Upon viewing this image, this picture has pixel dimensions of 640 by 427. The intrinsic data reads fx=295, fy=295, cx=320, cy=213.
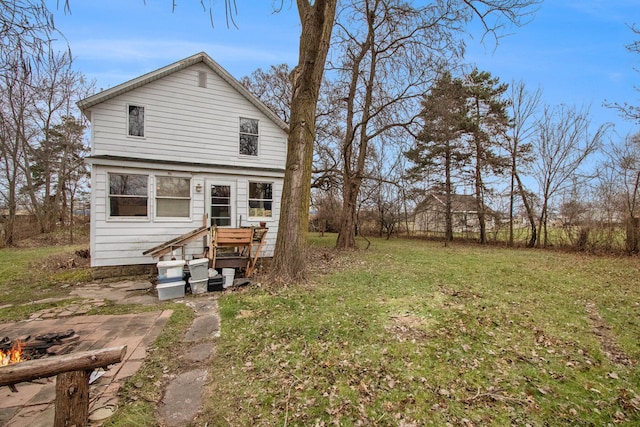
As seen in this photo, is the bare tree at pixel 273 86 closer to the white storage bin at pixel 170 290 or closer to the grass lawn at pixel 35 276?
the grass lawn at pixel 35 276

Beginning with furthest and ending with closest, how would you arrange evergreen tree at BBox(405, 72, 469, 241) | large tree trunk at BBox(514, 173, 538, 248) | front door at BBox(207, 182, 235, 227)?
1. large tree trunk at BBox(514, 173, 538, 248)
2. evergreen tree at BBox(405, 72, 469, 241)
3. front door at BBox(207, 182, 235, 227)

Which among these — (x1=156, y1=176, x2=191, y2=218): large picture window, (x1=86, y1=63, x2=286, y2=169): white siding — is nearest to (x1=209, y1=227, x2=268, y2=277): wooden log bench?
(x1=156, y1=176, x2=191, y2=218): large picture window

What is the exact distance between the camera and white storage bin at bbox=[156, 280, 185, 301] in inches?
237

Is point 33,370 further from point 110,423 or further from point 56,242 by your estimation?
point 56,242

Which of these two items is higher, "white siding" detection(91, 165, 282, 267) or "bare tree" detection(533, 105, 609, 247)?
"bare tree" detection(533, 105, 609, 247)

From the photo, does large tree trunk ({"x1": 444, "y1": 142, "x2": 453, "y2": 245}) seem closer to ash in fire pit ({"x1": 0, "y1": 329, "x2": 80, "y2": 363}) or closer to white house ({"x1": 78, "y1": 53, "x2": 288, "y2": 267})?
white house ({"x1": 78, "y1": 53, "x2": 288, "y2": 267})

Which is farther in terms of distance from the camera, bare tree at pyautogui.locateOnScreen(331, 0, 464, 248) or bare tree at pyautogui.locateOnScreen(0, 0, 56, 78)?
bare tree at pyautogui.locateOnScreen(331, 0, 464, 248)

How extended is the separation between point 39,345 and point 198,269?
305cm

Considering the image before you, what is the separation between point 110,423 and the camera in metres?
2.39

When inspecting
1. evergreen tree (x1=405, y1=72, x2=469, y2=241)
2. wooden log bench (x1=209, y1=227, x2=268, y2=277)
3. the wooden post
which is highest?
evergreen tree (x1=405, y1=72, x2=469, y2=241)

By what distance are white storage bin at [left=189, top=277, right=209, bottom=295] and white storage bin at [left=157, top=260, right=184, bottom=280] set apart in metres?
0.35

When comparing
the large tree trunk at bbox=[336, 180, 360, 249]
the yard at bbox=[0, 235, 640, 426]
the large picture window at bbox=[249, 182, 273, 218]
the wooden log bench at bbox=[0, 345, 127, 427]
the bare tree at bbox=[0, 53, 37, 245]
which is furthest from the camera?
the bare tree at bbox=[0, 53, 37, 245]

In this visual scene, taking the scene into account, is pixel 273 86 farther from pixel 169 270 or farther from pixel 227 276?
pixel 169 270

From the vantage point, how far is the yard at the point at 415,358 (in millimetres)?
2660
